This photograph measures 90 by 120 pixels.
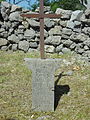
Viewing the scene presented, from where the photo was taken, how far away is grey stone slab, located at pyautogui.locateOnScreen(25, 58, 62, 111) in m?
4.70

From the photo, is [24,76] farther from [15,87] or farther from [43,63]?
[43,63]

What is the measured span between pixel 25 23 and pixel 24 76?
9.18ft

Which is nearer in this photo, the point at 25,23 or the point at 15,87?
the point at 15,87

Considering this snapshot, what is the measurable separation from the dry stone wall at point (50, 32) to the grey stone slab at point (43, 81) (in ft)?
12.5

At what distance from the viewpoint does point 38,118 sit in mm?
4605

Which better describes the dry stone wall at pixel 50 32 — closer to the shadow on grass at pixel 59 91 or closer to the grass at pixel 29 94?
the grass at pixel 29 94

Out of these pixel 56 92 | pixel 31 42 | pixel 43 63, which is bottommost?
pixel 31 42

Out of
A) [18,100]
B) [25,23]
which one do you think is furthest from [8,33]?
[18,100]

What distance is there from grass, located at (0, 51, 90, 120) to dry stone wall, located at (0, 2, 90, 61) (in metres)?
0.91

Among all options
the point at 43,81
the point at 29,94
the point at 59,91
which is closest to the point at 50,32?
the point at 59,91

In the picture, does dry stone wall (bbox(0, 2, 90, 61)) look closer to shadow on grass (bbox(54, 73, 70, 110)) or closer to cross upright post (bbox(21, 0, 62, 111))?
shadow on grass (bbox(54, 73, 70, 110))

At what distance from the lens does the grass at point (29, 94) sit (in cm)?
475

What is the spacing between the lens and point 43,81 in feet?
15.6

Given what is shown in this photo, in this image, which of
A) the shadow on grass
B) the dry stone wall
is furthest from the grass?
the dry stone wall
